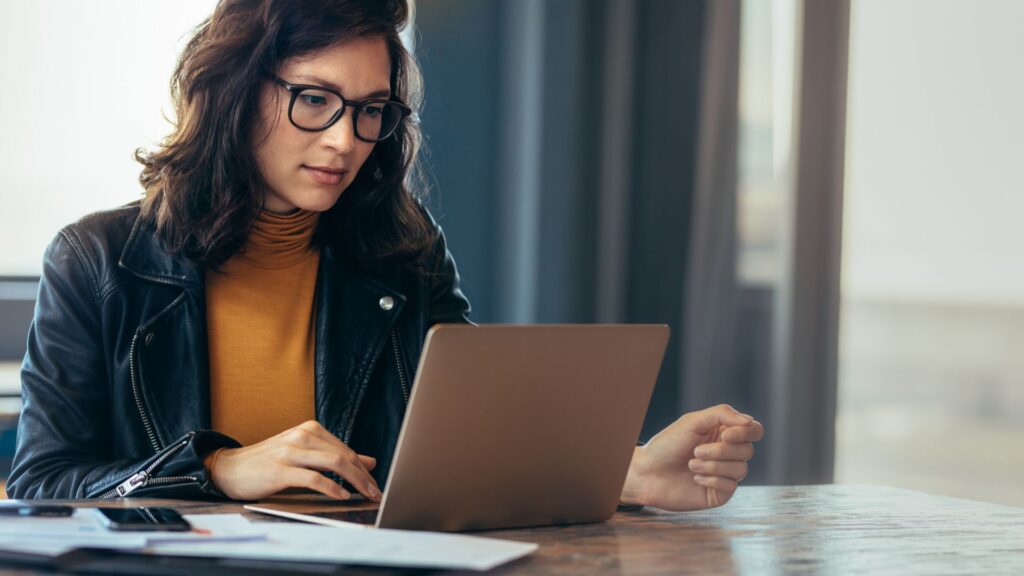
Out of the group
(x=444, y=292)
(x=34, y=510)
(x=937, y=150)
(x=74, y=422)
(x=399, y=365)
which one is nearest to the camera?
(x=34, y=510)

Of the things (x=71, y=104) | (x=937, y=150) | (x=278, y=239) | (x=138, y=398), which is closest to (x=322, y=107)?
(x=278, y=239)

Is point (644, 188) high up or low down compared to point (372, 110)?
down

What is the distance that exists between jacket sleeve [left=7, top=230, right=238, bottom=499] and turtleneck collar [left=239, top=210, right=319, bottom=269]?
0.28 m

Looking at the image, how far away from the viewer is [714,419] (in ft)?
4.41

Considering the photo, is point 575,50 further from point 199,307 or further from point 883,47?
point 199,307

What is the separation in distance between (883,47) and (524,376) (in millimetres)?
2954

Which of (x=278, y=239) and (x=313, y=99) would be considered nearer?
(x=313, y=99)

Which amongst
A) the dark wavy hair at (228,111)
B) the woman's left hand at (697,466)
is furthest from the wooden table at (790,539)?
the dark wavy hair at (228,111)

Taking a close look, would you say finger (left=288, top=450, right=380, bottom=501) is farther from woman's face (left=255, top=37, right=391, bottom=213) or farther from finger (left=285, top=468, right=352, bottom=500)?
woman's face (left=255, top=37, right=391, bottom=213)

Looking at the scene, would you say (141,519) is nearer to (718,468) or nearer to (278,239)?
(718,468)

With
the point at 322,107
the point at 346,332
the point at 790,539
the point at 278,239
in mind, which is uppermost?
the point at 322,107

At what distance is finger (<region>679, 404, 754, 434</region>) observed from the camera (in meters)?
1.34

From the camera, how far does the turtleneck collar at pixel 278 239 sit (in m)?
1.80

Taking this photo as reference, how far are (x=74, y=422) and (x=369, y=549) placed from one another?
2.46 feet
